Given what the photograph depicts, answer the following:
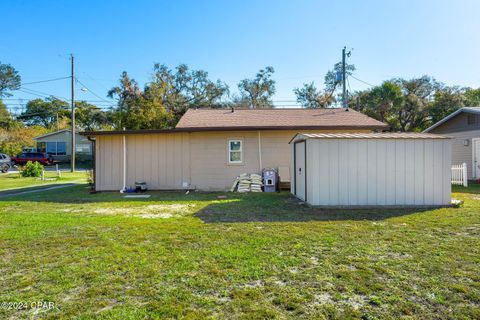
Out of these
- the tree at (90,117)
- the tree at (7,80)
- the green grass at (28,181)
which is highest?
the tree at (7,80)

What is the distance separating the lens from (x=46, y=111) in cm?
4741

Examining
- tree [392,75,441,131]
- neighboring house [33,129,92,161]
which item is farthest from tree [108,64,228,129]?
tree [392,75,441,131]

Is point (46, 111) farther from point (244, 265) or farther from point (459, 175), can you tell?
point (244, 265)

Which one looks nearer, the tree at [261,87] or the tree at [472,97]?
the tree at [472,97]

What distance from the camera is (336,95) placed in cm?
3070

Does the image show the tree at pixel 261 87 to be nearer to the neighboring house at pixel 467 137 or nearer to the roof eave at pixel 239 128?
the neighboring house at pixel 467 137

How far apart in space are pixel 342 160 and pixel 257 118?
579 centimetres

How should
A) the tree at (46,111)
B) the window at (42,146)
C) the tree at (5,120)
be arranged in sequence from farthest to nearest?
1. the tree at (46,111)
2. the tree at (5,120)
3. the window at (42,146)

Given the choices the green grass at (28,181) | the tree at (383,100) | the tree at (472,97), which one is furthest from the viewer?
the tree at (472,97)

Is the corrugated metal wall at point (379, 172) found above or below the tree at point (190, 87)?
below

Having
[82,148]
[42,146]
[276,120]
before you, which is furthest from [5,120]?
[276,120]

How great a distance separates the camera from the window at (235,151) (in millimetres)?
10977

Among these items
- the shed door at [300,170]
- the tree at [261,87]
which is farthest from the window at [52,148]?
the shed door at [300,170]

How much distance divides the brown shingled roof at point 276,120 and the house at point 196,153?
4cm
